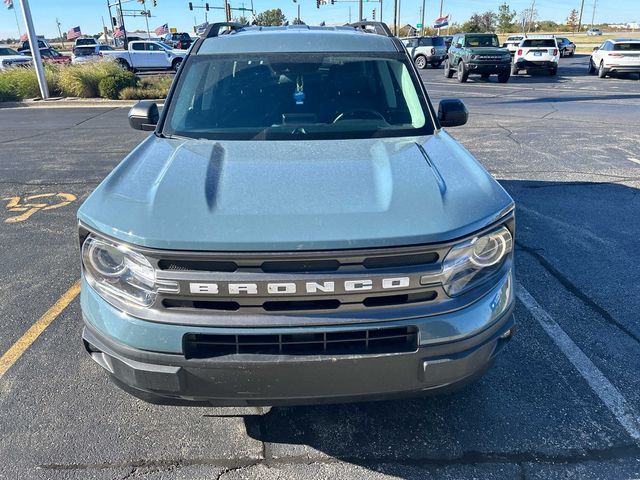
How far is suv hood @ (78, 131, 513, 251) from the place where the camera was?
1.97 metres

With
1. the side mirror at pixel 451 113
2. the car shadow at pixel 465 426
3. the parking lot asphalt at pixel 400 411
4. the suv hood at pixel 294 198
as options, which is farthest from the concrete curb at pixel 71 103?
the car shadow at pixel 465 426

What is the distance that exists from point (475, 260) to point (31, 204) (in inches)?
235

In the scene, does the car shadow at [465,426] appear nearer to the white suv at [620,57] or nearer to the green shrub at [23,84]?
the green shrub at [23,84]

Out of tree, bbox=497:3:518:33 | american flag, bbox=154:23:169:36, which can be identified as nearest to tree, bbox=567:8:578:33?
tree, bbox=497:3:518:33

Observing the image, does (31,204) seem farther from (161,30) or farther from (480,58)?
(161,30)

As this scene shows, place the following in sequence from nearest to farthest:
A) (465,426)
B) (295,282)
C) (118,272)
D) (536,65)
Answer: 1. (295,282)
2. (118,272)
3. (465,426)
4. (536,65)

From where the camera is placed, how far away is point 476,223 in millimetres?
2119

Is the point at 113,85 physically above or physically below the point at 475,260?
below

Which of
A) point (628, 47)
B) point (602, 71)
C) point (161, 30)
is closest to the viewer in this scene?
point (628, 47)

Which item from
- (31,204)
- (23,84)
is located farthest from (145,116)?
(23,84)

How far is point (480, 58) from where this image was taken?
22.1m

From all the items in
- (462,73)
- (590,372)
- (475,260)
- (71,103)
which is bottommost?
(462,73)

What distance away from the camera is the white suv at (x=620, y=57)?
22562 mm

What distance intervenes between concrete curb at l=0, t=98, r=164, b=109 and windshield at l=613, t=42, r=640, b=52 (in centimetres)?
2003
